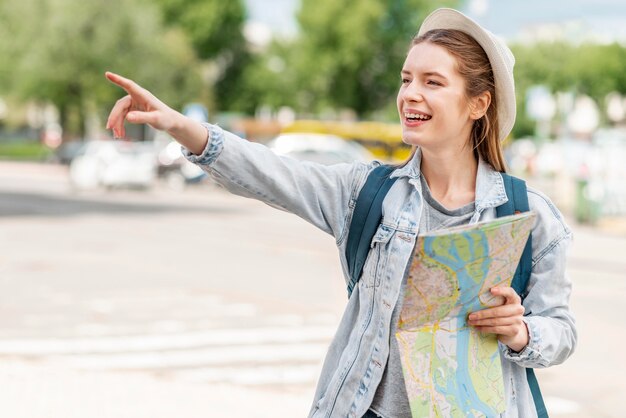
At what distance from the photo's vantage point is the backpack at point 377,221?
241 centimetres

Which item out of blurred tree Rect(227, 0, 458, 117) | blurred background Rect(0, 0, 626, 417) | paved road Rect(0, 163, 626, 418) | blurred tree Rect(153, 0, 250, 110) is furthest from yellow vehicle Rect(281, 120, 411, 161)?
paved road Rect(0, 163, 626, 418)

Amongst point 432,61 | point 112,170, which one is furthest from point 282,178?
point 112,170

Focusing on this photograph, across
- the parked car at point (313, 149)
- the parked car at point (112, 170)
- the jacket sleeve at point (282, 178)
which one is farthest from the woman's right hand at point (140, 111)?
the parked car at point (112, 170)

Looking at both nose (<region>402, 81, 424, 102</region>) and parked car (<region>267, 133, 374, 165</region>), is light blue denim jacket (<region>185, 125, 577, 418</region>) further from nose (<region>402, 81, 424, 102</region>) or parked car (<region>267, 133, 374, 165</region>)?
parked car (<region>267, 133, 374, 165</region>)

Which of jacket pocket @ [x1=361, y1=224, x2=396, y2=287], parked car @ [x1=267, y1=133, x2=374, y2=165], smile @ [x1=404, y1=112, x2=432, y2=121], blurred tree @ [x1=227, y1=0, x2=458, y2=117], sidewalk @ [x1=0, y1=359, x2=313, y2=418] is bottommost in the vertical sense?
sidewalk @ [x1=0, y1=359, x2=313, y2=418]

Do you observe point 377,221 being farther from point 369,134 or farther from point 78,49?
point 78,49

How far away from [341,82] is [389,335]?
65.4 metres

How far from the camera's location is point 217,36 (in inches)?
2813

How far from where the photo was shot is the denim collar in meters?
2.44

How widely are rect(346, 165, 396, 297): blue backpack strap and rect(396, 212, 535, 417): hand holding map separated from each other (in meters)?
0.28

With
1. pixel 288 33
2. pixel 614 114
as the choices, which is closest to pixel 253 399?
pixel 288 33

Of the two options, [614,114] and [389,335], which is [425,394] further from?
[614,114]

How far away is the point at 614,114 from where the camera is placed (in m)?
105

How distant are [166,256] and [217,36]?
5908 centimetres
